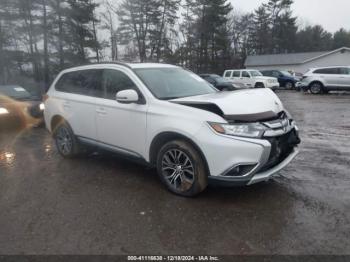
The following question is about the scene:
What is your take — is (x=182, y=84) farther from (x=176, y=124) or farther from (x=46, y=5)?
(x=46, y=5)

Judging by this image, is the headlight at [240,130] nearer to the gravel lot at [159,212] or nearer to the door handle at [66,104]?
the gravel lot at [159,212]

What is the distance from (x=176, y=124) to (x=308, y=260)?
2.06 m

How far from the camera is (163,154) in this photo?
13.7 ft

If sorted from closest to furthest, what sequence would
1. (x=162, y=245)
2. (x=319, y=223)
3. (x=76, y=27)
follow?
(x=162, y=245) < (x=319, y=223) < (x=76, y=27)

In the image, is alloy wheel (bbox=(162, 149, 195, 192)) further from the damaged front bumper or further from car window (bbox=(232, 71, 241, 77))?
car window (bbox=(232, 71, 241, 77))

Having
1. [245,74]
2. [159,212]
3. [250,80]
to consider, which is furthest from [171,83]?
[245,74]

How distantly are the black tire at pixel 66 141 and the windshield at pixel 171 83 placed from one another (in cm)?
193

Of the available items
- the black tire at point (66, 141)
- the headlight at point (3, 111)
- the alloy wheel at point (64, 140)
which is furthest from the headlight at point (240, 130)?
the headlight at point (3, 111)

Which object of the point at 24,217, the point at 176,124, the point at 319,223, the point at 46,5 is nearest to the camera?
the point at 319,223

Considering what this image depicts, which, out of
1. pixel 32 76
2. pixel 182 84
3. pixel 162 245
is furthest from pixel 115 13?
pixel 162 245

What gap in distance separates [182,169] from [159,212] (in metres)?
0.64

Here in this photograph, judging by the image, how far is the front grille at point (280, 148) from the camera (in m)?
3.72

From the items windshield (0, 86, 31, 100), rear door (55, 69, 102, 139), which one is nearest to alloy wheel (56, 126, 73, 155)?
rear door (55, 69, 102, 139)

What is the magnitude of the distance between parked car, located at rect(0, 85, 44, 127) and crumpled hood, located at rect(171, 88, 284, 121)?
A: 250 inches
